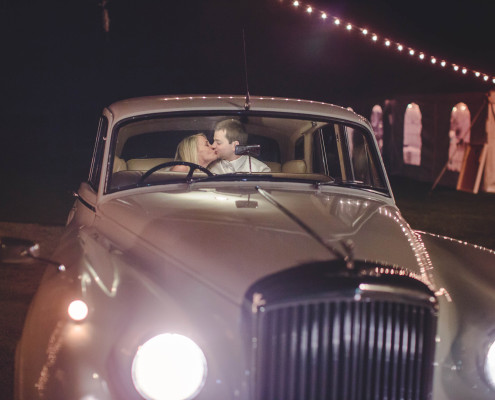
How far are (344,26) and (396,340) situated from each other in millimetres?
8643

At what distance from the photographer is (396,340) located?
2.60 meters

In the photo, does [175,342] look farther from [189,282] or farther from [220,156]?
[220,156]

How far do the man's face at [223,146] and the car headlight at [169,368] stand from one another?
225 cm

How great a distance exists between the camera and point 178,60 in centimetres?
6228

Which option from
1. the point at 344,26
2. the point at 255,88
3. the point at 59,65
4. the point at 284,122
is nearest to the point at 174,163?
the point at 284,122

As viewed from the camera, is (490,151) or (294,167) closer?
(294,167)

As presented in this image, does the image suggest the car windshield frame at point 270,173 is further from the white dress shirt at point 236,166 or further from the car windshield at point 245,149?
Answer: the white dress shirt at point 236,166

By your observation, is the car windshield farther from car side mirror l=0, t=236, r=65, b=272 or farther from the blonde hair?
car side mirror l=0, t=236, r=65, b=272

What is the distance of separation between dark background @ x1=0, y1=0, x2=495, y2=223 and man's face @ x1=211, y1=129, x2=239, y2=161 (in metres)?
0.79

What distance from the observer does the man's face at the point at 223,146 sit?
15.5 ft

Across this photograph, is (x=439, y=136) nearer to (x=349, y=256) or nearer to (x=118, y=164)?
(x=118, y=164)

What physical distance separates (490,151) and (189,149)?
13441 millimetres

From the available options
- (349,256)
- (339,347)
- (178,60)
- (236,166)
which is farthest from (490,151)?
(178,60)

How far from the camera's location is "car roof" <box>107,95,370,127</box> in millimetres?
4590
